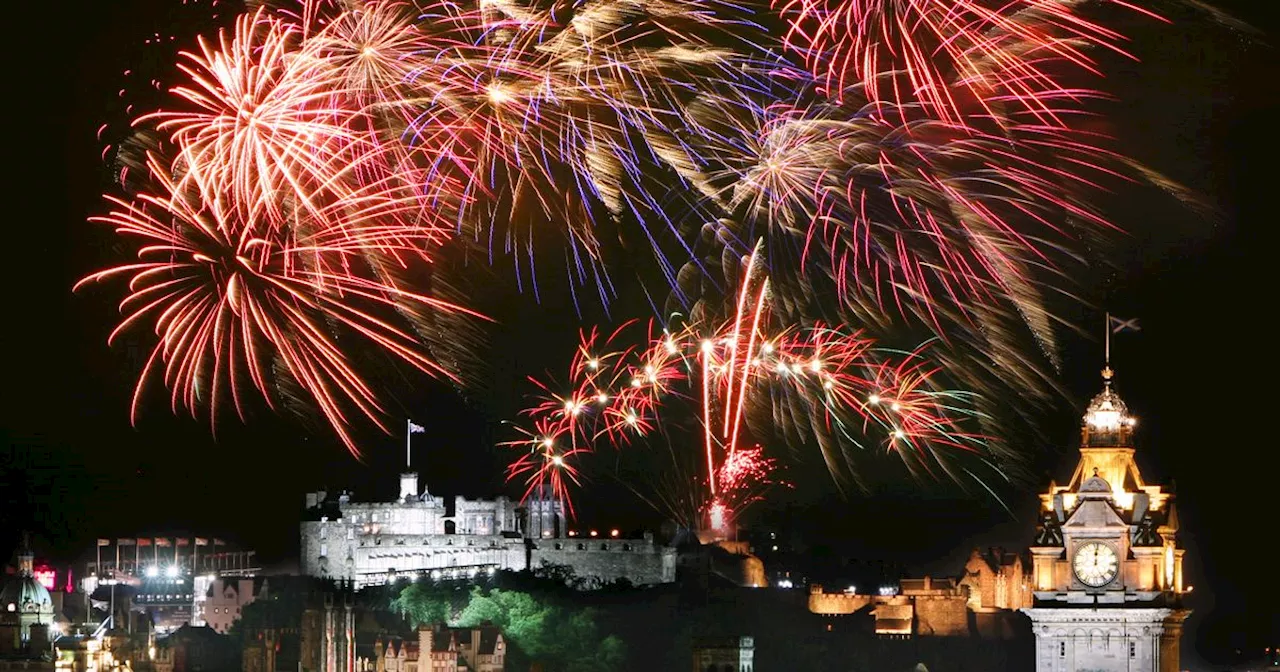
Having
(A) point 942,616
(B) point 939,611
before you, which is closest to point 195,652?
(B) point 939,611

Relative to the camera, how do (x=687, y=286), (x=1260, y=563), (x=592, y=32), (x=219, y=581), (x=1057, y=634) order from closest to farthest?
(x=1057, y=634) → (x=592, y=32) → (x=1260, y=563) → (x=687, y=286) → (x=219, y=581)

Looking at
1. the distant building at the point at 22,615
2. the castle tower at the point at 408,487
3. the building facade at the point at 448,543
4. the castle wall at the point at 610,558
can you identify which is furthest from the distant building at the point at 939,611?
the distant building at the point at 22,615

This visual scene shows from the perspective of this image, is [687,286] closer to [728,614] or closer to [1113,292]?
[1113,292]

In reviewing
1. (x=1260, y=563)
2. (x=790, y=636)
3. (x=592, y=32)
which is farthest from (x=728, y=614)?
(x=592, y=32)

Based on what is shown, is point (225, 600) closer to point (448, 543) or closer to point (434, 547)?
point (434, 547)

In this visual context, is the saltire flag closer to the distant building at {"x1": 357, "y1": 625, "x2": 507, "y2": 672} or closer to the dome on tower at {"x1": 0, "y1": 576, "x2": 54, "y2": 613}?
the distant building at {"x1": 357, "y1": 625, "x2": 507, "y2": 672}

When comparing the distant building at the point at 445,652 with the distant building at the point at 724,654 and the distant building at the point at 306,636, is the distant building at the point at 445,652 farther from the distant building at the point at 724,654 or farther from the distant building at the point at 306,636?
the distant building at the point at 724,654
